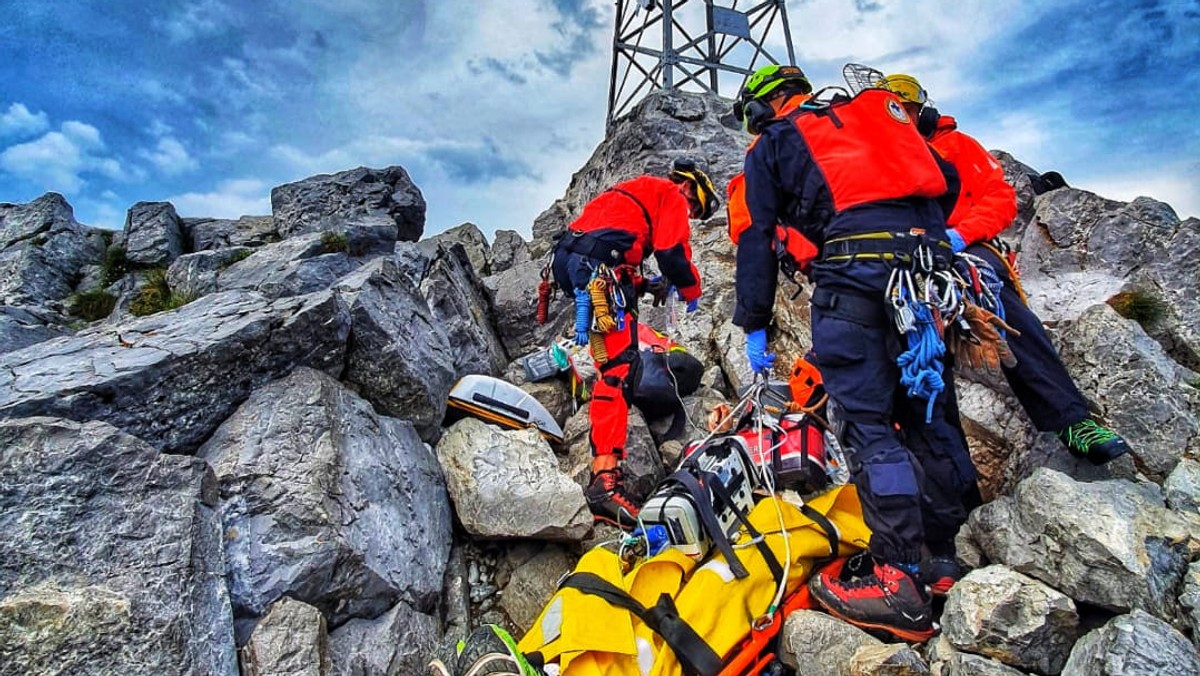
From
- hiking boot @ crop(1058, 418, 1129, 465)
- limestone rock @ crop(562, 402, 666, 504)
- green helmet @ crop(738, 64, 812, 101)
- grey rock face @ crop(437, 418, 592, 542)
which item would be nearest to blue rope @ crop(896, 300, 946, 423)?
hiking boot @ crop(1058, 418, 1129, 465)

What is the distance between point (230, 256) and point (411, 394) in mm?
4823

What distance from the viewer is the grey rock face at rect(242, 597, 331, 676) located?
9.96ft

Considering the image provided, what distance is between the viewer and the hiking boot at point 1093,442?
4.10 metres

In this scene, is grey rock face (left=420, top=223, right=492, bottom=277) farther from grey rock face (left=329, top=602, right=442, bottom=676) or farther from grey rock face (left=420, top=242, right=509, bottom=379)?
grey rock face (left=329, top=602, right=442, bottom=676)

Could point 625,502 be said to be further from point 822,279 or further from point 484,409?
point 822,279

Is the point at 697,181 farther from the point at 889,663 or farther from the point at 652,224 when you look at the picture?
the point at 889,663

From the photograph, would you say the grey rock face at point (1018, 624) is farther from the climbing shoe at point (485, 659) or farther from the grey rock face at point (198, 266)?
the grey rock face at point (198, 266)

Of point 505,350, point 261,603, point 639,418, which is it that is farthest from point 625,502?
point 505,350

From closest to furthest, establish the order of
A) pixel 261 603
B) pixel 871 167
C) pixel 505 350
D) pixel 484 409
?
pixel 261 603 → pixel 871 167 → pixel 484 409 → pixel 505 350

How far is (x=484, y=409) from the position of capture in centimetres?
612

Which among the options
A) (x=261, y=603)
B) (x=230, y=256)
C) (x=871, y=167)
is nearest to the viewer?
(x=261, y=603)

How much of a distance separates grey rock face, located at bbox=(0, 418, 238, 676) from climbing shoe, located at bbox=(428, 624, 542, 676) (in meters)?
1.07

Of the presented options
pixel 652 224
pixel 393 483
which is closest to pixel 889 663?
pixel 393 483

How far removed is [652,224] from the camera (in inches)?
258
